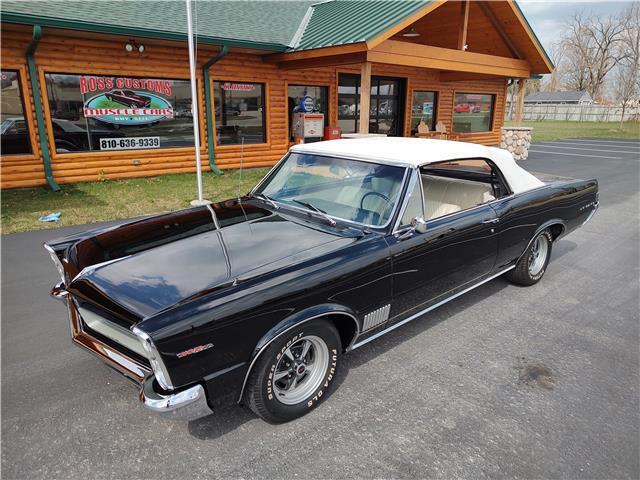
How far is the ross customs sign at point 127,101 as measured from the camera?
9578 mm

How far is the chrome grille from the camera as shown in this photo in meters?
3.00

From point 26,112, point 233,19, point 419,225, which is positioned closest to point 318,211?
point 419,225

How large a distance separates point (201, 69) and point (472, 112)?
12.5m

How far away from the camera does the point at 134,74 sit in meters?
9.95

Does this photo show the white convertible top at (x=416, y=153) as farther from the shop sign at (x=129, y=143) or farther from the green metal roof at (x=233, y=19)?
the shop sign at (x=129, y=143)

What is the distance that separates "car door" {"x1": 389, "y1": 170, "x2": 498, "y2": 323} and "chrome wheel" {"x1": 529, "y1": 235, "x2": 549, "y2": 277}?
3.25 ft

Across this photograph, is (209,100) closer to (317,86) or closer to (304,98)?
(304,98)

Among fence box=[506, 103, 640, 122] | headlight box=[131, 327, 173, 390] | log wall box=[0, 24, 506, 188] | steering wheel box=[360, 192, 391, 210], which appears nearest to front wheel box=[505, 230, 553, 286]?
steering wheel box=[360, 192, 391, 210]

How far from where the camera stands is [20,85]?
28.6ft

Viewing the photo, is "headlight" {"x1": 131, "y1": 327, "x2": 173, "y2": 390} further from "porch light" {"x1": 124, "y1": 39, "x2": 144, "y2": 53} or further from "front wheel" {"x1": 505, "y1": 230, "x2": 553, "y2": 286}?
"porch light" {"x1": 124, "y1": 39, "x2": 144, "y2": 53}

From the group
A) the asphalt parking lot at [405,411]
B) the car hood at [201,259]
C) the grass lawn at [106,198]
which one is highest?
the car hood at [201,259]

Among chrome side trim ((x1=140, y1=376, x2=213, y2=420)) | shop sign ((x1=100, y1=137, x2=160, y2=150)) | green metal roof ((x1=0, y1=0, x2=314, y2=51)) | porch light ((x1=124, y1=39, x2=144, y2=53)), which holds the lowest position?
chrome side trim ((x1=140, y1=376, x2=213, y2=420))

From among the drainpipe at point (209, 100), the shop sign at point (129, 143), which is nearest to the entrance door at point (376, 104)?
the drainpipe at point (209, 100)

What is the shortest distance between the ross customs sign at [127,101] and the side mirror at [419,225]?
8923mm
